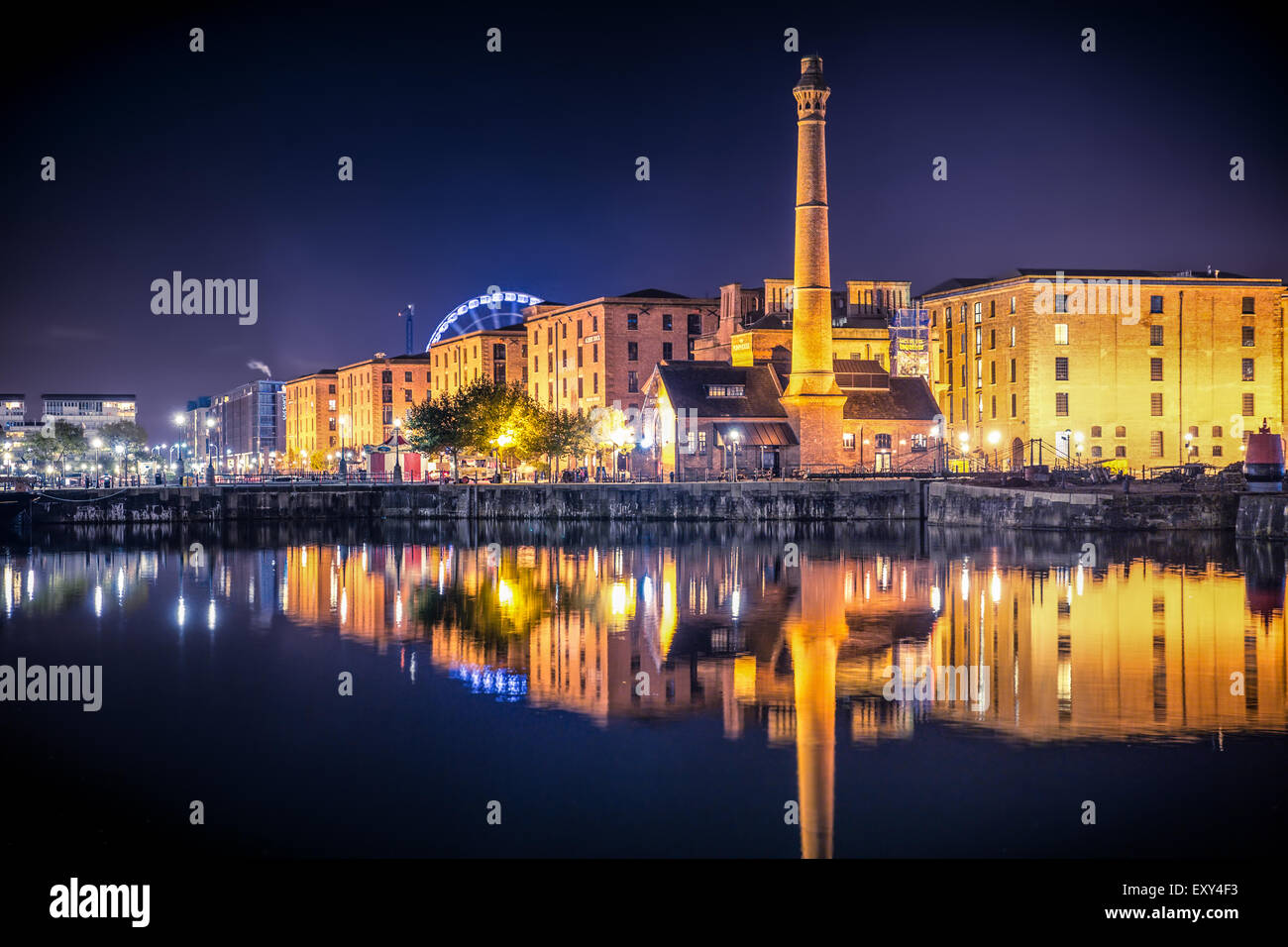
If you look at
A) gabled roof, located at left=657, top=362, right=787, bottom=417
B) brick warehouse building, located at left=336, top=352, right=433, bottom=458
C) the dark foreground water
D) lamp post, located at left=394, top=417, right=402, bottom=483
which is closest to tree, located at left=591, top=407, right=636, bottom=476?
gabled roof, located at left=657, top=362, right=787, bottom=417

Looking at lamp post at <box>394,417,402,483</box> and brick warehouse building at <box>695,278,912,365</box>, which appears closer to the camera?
lamp post at <box>394,417,402,483</box>

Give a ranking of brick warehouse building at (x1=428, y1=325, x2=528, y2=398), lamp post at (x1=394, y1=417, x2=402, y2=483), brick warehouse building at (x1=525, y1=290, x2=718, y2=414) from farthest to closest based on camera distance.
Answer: brick warehouse building at (x1=428, y1=325, x2=528, y2=398), brick warehouse building at (x1=525, y1=290, x2=718, y2=414), lamp post at (x1=394, y1=417, x2=402, y2=483)

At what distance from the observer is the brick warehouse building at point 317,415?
534 feet

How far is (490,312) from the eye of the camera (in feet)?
419

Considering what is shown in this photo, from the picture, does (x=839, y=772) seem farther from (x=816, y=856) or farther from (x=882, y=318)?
(x=882, y=318)

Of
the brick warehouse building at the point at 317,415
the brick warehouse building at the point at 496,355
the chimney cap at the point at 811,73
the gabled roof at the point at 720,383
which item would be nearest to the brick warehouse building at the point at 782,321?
the gabled roof at the point at 720,383

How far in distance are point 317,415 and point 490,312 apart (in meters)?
46.5

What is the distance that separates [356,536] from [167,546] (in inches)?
387

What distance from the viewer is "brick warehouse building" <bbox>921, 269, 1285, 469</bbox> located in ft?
269

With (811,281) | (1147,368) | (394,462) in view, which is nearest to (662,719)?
(811,281)

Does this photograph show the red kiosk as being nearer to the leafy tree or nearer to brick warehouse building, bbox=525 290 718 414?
brick warehouse building, bbox=525 290 718 414

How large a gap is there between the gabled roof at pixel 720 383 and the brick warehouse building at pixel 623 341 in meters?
16.1

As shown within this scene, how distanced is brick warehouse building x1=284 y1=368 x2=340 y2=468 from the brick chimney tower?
9498 centimetres

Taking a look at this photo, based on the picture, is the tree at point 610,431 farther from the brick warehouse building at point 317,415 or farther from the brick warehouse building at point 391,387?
the brick warehouse building at point 317,415
